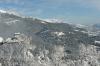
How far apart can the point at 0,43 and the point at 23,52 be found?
5.48 metres

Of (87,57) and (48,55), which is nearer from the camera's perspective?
(48,55)

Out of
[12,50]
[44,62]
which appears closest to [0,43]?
[12,50]

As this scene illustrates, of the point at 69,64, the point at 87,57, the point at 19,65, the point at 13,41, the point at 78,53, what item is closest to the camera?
the point at 19,65

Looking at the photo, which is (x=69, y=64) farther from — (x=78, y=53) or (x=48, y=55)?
(x=78, y=53)

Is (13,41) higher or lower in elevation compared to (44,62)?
higher

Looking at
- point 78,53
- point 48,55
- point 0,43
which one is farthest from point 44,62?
point 78,53

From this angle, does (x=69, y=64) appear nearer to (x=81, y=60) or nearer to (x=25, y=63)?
(x=81, y=60)

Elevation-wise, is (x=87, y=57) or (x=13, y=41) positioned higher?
(x=13, y=41)

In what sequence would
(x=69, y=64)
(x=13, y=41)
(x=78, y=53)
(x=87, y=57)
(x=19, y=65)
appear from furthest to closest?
(x=78, y=53), (x=87, y=57), (x=69, y=64), (x=13, y=41), (x=19, y=65)

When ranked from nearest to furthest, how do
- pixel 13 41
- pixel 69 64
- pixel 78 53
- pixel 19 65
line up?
pixel 19 65, pixel 13 41, pixel 69 64, pixel 78 53

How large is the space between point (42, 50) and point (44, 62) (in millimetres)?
9493

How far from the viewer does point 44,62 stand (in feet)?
253

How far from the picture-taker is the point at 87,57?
289 ft

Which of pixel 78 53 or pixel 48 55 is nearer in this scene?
pixel 48 55
